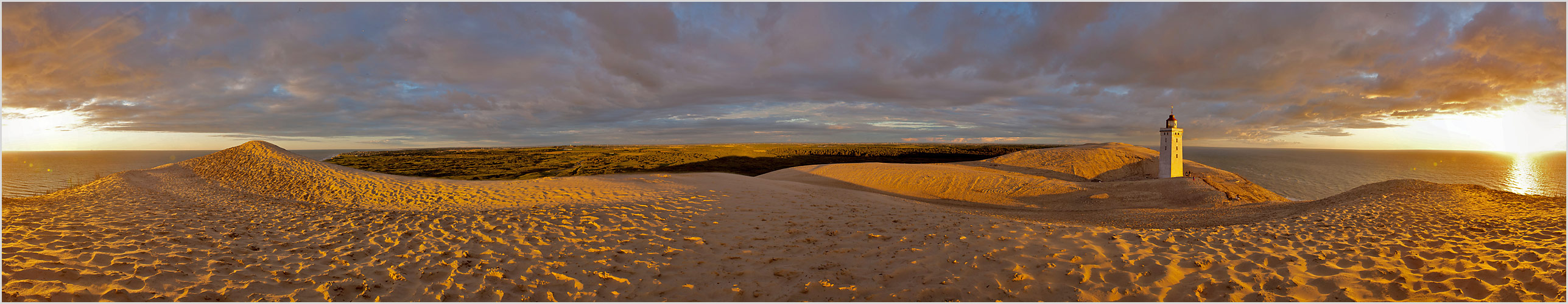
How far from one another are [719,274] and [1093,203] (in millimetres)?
17474

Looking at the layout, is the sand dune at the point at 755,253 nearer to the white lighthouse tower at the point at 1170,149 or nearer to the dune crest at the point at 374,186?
the dune crest at the point at 374,186

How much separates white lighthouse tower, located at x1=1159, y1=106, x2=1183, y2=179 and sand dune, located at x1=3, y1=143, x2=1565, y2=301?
20.2 metres

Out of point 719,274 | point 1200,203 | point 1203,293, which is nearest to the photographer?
point 1203,293

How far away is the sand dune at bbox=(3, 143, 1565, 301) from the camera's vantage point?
5406 millimetres

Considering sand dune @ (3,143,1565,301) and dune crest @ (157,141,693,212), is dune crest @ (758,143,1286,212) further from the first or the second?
dune crest @ (157,141,693,212)

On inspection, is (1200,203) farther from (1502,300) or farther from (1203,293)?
(1203,293)

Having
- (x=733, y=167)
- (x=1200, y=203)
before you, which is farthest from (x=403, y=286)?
(x=733, y=167)

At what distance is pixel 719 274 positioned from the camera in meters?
6.34

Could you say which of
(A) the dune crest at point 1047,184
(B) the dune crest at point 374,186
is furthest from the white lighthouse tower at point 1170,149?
(B) the dune crest at point 374,186

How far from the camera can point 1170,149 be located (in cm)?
3003

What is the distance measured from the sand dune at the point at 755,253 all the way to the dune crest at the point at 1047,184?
20.9 feet

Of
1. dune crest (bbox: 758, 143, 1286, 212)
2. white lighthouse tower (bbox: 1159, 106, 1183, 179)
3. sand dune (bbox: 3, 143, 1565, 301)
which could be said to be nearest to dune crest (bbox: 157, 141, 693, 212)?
sand dune (bbox: 3, 143, 1565, 301)

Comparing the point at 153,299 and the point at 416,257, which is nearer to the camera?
the point at 153,299

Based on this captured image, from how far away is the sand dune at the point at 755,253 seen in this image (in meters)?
A: 5.41
